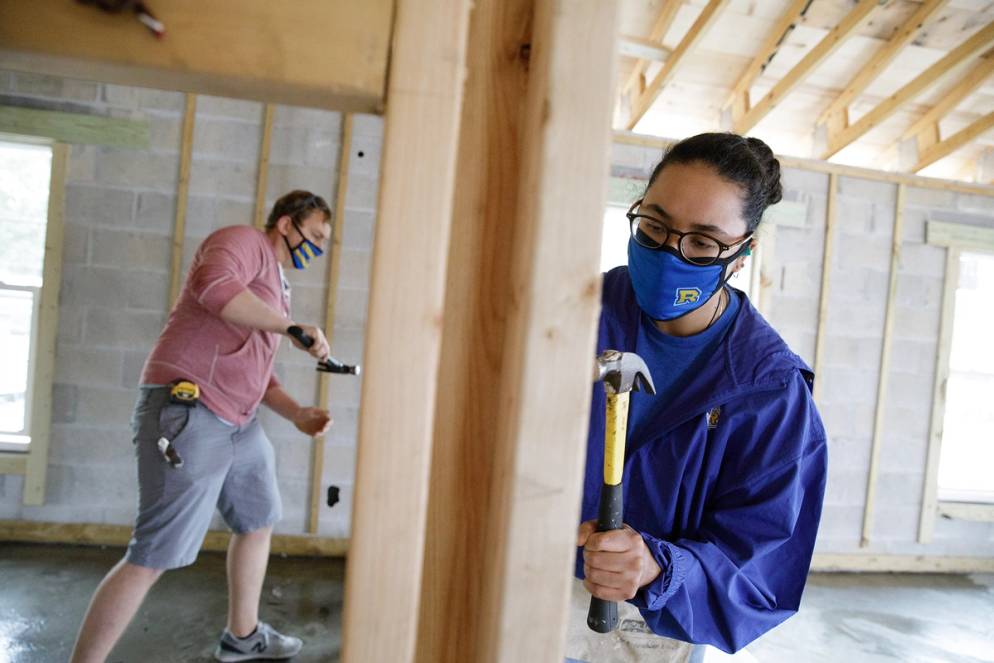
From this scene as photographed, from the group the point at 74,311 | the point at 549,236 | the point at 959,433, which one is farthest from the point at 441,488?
the point at 959,433

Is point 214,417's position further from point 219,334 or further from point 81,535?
point 81,535

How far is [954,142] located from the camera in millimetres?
3811

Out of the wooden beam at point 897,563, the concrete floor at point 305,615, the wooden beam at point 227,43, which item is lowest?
the concrete floor at point 305,615

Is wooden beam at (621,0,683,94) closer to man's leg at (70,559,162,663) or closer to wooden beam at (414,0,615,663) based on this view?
wooden beam at (414,0,615,663)

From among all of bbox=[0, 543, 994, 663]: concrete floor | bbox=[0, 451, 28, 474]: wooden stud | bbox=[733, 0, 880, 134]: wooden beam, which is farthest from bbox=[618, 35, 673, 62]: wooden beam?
bbox=[0, 451, 28, 474]: wooden stud

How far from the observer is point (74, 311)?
10.9 ft

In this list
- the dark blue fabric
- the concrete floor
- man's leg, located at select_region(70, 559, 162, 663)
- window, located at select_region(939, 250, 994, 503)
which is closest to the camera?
the dark blue fabric

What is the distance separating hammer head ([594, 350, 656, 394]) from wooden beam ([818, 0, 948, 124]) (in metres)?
3.35

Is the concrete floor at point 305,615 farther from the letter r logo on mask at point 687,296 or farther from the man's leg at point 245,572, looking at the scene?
the letter r logo on mask at point 687,296

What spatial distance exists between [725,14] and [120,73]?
3.68m

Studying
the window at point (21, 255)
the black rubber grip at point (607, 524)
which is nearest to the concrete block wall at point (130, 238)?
the window at point (21, 255)

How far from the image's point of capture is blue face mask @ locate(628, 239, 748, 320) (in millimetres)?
1127

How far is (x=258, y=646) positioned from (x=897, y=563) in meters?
4.26

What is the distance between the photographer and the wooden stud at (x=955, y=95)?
3.48 m
